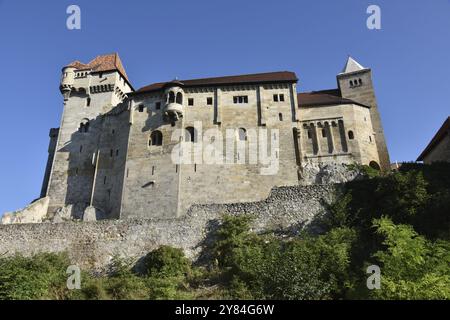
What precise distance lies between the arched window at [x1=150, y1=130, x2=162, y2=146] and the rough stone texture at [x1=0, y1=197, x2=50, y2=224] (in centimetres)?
1172

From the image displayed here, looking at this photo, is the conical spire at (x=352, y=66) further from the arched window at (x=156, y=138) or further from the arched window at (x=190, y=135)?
the arched window at (x=156, y=138)

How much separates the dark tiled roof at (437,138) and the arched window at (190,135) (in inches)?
764

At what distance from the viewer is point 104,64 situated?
4762 centimetres

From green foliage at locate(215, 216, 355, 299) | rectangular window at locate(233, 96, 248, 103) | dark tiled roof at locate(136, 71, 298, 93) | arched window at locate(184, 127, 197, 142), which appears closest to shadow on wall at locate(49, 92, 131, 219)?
dark tiled roof at locate(136, 71, 298, 93)

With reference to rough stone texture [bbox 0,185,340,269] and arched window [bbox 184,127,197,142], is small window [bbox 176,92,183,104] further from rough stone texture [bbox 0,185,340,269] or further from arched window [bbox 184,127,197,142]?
rough stone texture [bbox 0,185,340,269]

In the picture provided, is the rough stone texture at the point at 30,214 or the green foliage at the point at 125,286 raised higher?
the rough stone texture at the point at 30,214

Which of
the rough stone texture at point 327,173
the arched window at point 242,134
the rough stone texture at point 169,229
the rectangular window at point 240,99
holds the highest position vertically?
the rectangular window at point 240,99

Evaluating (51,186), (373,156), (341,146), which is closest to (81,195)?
(51,186)

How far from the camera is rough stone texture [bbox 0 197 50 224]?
35.9 meters

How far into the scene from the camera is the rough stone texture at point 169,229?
23.6 m

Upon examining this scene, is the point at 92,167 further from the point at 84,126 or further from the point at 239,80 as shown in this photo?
the point at 239,80

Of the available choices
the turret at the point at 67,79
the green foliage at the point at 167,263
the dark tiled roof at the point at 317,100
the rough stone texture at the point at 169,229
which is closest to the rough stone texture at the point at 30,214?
the rough stone texture at the point at 169,229

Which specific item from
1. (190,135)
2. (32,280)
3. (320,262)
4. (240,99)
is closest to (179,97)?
(190,135)

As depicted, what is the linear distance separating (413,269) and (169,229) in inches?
536
